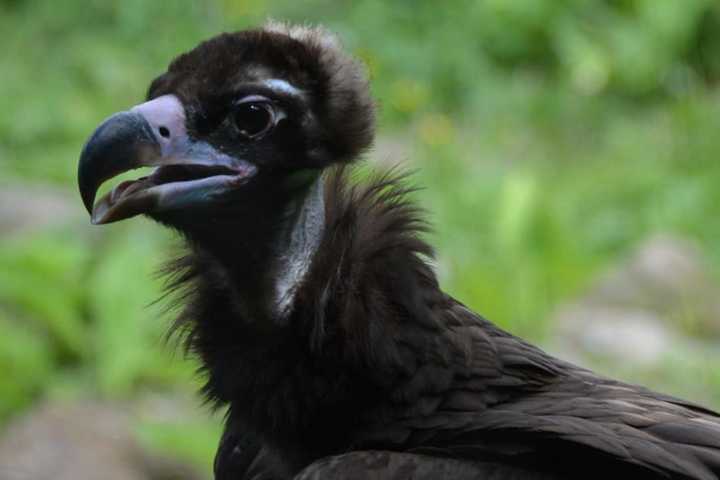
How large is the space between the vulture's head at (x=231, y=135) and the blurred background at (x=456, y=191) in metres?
2.05

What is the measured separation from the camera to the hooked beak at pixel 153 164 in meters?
3.24

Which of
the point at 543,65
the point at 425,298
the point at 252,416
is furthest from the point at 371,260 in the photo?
the point at 543,65

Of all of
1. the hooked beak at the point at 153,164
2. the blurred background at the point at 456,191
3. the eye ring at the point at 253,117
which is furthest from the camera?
the blurred background at the point at 456,191

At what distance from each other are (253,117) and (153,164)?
0.73 ft

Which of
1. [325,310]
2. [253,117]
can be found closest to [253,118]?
[253,117]

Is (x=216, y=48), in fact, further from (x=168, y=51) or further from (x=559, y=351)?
(x=168, y=51)

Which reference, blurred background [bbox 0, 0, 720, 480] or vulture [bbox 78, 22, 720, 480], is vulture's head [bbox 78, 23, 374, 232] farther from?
blurred background [bbox 0, 0, 720, 480]

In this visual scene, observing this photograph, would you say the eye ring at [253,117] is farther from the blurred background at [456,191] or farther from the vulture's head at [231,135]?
the blurred background at [456,191]

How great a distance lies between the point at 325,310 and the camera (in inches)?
135

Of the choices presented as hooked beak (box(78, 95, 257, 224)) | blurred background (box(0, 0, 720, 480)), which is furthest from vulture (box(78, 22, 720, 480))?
blurred background (box(0, 0, 720, 480))

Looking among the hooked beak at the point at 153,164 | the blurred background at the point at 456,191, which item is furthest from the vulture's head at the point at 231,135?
the blurred background at the point at 456,191

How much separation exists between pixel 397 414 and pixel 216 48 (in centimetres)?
82

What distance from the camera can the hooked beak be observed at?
10.6 ft

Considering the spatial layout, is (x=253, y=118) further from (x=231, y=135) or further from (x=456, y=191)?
(x=456, y=191)
